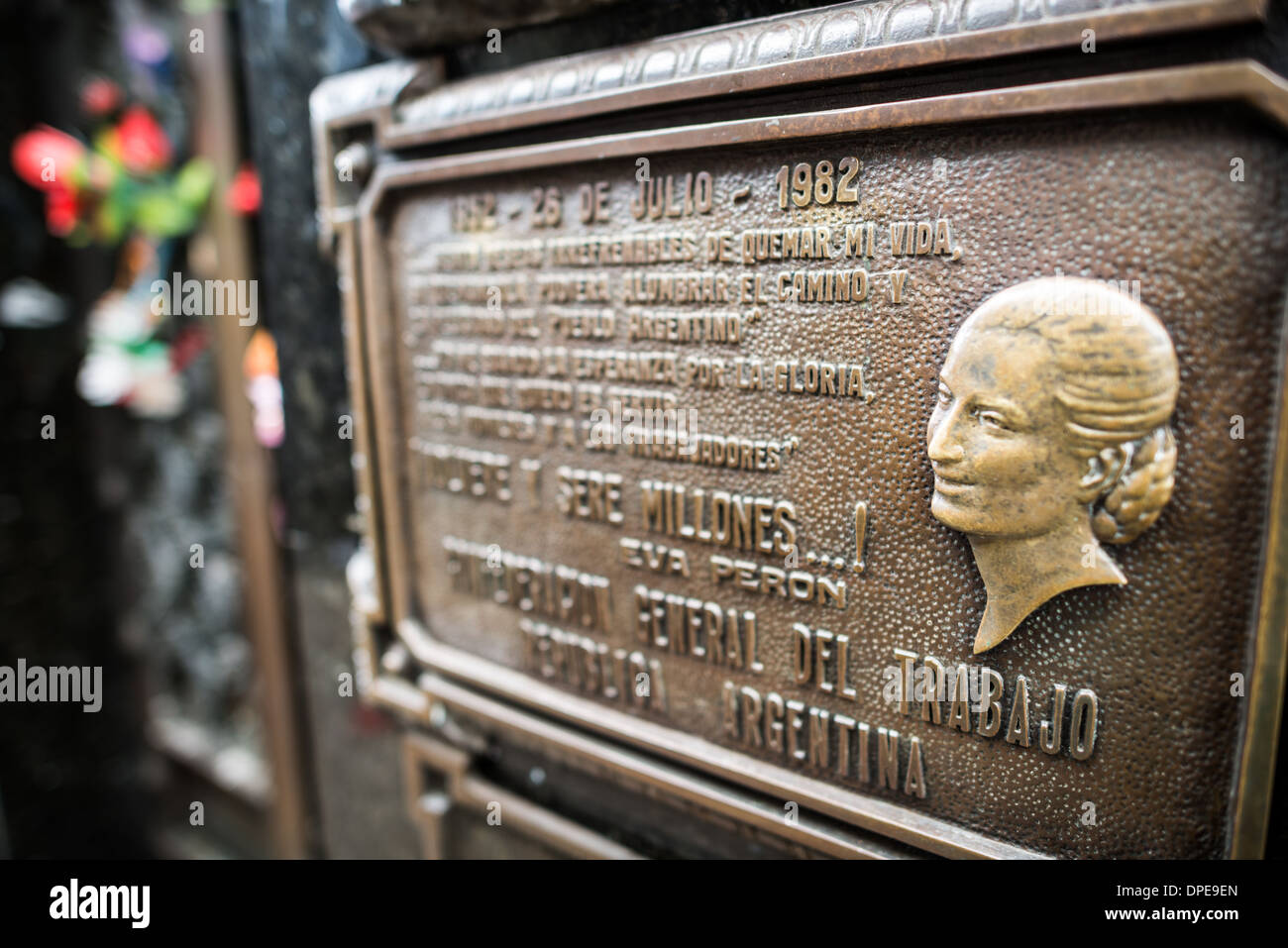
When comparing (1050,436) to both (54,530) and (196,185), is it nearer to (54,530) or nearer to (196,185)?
(196,185)

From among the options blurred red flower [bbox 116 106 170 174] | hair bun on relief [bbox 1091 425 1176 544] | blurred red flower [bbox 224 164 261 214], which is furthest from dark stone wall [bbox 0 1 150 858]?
hair bun on relief [bbox 1091 425 1176 544]

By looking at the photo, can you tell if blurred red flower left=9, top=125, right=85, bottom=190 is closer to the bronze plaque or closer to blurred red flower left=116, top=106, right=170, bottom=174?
blurred red flower left=116, top=106, right=170, bottom=174

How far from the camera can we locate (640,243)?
1050 mm

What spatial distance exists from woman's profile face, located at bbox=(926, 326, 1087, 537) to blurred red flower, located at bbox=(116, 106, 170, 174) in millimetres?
2414

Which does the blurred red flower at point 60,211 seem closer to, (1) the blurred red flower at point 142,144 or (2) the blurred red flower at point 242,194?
(1) the blurred red flower at point 142,144

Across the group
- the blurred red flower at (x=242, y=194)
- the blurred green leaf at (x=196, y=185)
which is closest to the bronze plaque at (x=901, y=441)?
the blurred red flower at (x=242, y=194)

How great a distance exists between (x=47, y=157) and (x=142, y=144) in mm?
264

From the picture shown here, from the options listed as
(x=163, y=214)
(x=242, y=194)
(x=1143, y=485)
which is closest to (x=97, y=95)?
(x=163, y=214)

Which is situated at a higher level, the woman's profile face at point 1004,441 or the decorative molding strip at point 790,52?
the decorative molding strip at point 790,52

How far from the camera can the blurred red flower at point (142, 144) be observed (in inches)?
91.2

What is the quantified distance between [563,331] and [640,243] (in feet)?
0.58

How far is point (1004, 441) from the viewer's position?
795 millimetres

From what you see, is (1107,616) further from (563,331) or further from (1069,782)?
(563,331)

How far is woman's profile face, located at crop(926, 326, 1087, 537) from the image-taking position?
775 mm
